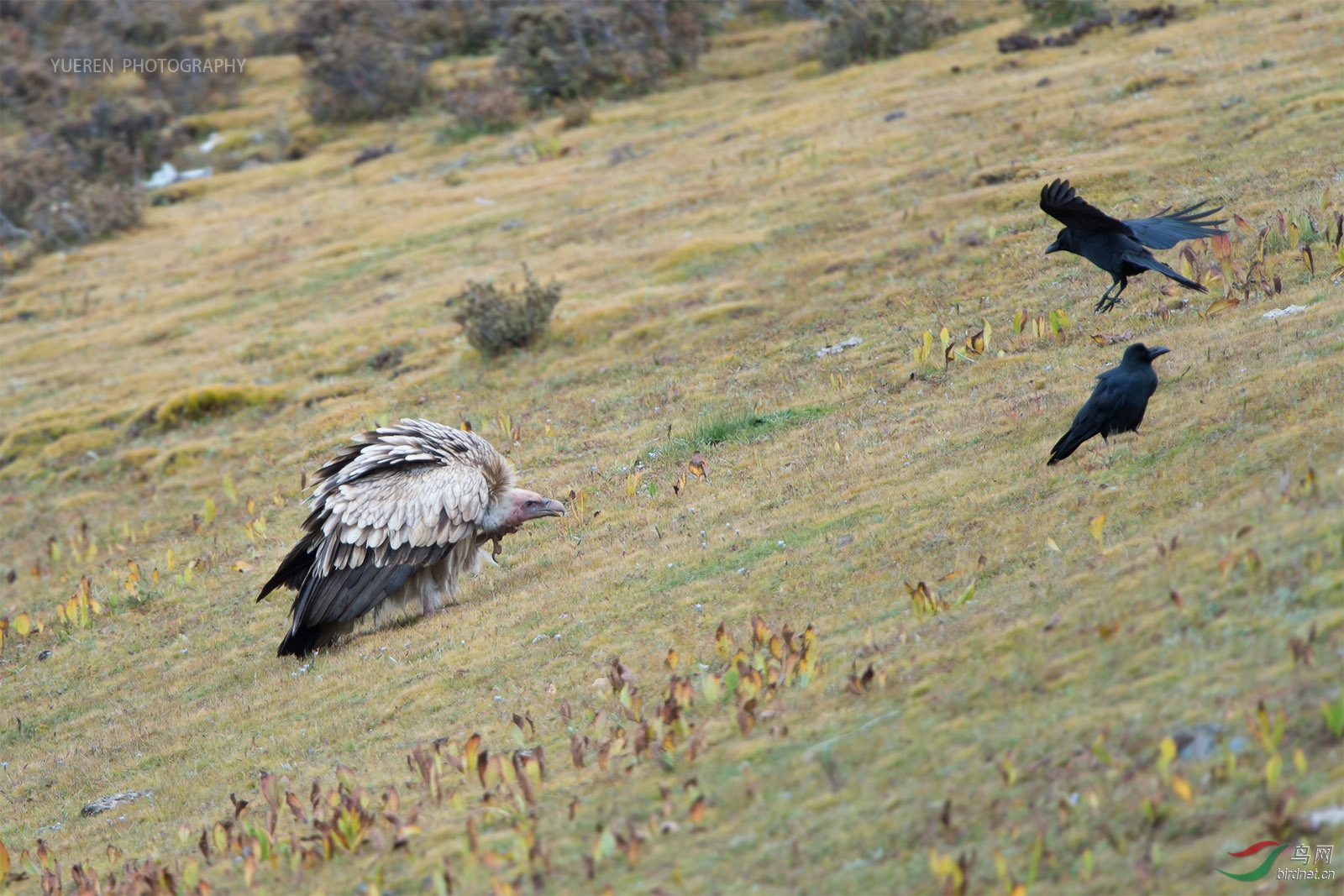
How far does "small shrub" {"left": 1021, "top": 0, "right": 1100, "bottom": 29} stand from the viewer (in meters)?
36.2

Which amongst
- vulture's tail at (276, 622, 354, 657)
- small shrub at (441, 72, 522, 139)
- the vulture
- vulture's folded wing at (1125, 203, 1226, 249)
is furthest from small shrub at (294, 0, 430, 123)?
vulture's folded wing at (1125, 203, 1226, 249)

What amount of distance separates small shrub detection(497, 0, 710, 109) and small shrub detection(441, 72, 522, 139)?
0.87 m

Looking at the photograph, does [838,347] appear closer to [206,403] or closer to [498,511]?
[498,511]

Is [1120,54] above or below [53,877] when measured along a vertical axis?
above

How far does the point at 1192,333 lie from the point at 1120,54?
19681 mm

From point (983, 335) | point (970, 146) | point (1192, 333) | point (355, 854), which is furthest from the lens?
point (970, 146)

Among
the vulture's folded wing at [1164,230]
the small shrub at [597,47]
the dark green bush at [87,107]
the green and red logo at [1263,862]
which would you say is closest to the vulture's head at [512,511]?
the vulture's folded wing at [1164,230]

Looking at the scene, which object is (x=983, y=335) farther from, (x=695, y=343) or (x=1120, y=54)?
(x=1120, y=54)

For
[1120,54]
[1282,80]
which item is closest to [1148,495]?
[1282,80]

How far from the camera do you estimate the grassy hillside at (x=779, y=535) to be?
6.70m

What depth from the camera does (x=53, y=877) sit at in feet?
29.0

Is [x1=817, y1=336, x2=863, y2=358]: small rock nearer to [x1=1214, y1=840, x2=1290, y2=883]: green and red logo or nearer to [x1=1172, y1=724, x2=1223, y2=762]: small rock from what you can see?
[x1=1172, y1=724, x2=1223, y2=762]: small rock

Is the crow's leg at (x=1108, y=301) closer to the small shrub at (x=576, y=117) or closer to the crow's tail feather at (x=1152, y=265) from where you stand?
the crow's tail feather at (x=1152, y=265)

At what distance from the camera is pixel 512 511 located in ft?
44.4
